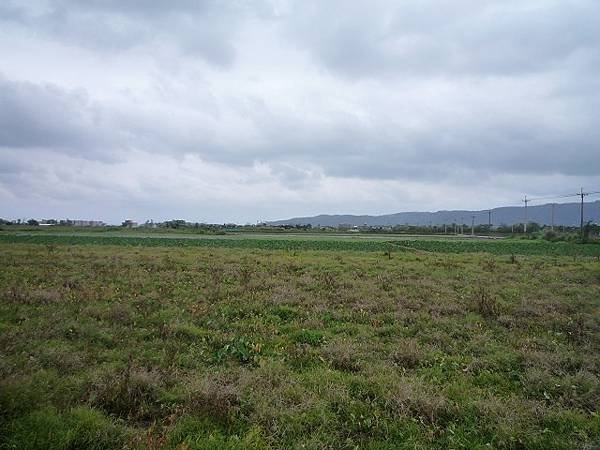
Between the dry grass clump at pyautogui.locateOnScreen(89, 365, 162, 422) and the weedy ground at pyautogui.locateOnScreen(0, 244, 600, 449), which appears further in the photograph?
the dry grass clump at pyautogui.locateOnScreen(89, 365, 162, 422)

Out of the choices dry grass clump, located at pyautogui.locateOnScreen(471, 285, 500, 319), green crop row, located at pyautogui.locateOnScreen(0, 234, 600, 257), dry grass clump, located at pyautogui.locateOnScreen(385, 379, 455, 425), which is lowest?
dry grass clump, located at pyautogui.locateOnScreen(385, 379, 455, 425)

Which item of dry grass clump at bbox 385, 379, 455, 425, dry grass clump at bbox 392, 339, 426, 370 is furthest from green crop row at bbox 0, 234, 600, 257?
dry grass clump at bbox 385, 379, 455, 425

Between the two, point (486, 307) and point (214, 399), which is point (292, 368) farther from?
point (486, 307)

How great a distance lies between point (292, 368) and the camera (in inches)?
277

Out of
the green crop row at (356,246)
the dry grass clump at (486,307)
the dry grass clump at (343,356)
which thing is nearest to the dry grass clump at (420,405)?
the dry grass clump at (343,356)

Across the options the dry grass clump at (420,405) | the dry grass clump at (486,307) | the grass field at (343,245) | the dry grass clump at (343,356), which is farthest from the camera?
the grass field at (343,245)

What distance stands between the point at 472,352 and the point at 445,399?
2.90 metres

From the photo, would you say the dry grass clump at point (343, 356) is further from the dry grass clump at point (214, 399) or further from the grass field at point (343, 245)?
the grass field at point (343, 245)

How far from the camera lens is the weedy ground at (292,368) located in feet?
16.2

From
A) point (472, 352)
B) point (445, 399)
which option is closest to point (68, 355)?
point (445, 399)

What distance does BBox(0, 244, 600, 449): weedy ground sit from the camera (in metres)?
4.94

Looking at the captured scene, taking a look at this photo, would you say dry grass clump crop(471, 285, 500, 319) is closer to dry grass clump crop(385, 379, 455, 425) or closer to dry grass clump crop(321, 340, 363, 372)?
dry grass clump crop(321, 340, 363, 372)

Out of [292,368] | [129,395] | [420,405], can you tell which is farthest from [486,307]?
[129,395]

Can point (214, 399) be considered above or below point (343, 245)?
below
